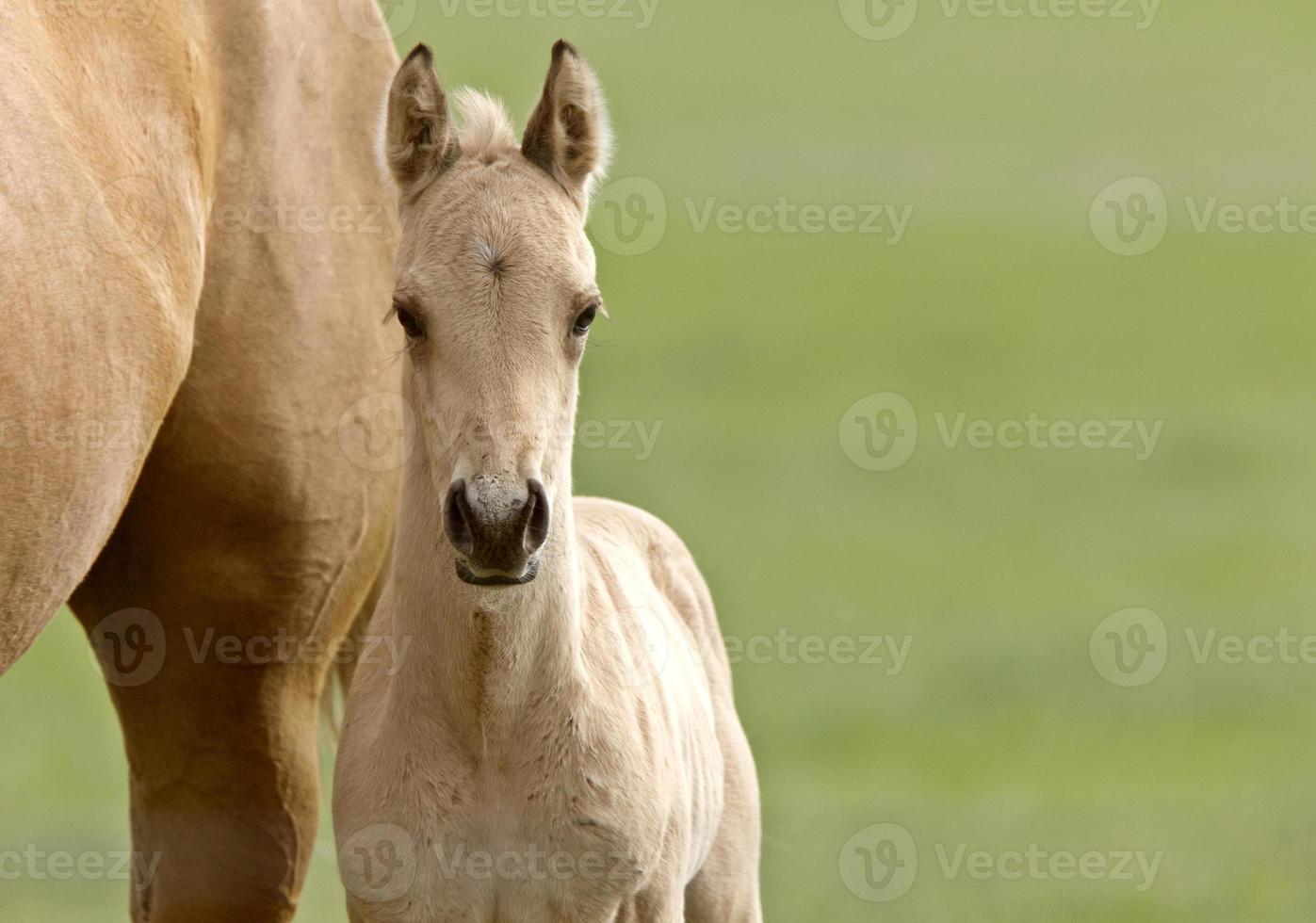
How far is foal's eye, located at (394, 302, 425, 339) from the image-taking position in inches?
138

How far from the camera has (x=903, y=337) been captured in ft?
62.9

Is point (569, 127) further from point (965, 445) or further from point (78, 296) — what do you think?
point (965, 445)

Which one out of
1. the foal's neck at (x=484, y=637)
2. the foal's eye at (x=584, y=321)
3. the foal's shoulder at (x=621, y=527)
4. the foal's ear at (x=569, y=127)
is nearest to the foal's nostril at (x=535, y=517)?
the foal's neck at (x=484, y=637)

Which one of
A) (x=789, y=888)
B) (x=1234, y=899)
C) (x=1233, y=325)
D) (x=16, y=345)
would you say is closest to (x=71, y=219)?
(x=16, y=345)

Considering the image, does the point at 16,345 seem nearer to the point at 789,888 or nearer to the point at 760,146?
the point at 789,888

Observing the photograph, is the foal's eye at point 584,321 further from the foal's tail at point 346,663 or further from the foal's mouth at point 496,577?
the foal's tail at point 346,663

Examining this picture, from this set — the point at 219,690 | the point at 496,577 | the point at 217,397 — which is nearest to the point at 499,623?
the point at 496,577

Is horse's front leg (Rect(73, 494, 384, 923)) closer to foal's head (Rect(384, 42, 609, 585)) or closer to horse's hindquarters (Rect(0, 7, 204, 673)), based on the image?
horse's hindquarters (Rect(0, 7, 204, 673))

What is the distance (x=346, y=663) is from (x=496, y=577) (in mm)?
1986

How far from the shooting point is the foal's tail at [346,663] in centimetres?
497

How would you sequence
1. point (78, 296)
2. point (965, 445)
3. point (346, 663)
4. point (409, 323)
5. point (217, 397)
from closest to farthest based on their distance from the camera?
point (409, 323) < point (78, 296) < point (217, 397) < point (346, 663) < point (965, 445)

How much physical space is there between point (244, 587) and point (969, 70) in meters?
20.6

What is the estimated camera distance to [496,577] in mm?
3242

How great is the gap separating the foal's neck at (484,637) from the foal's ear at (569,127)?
58 cm
